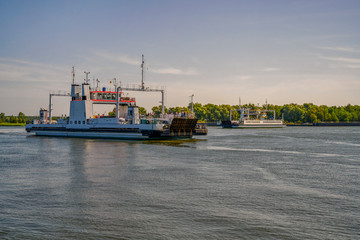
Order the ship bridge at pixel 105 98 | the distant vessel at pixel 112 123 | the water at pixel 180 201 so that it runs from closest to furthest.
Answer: the water at pixel 180 201 → the distant vessel at pixel 112 123 → the ship bridge at pixel 105 98

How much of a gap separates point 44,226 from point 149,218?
446 cm

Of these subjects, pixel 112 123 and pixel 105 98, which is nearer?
pixel 112 123

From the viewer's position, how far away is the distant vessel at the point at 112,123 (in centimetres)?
6525

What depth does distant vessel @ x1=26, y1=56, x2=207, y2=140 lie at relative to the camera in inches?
2569

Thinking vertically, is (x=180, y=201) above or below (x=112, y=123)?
below

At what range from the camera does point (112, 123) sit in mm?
70875

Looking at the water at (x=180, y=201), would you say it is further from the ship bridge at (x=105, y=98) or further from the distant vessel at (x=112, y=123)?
the ship bridge at (x=105, y=98)

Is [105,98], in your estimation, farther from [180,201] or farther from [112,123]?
[180,201]

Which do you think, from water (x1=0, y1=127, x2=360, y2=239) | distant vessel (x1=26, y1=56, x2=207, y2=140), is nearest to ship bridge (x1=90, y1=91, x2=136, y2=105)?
distant vessel (x1=26, y1=56, x2=207, y2=140)

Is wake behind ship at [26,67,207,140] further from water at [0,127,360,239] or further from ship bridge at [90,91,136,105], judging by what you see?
water at [0,127,360,239]

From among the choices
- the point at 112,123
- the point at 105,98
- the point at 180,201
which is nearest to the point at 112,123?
the point at 112,123

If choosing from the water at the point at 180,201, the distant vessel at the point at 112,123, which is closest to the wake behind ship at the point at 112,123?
the distant vessel at the point at 112,123

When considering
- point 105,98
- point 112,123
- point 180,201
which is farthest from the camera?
point 105,98

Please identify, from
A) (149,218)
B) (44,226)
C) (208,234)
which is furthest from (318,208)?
(44,226)
